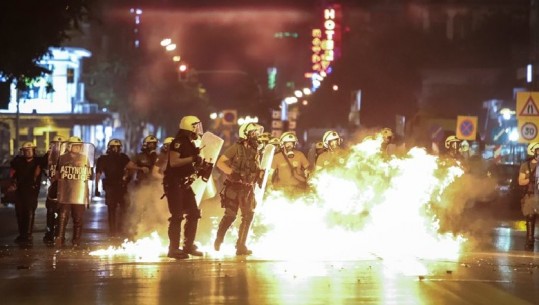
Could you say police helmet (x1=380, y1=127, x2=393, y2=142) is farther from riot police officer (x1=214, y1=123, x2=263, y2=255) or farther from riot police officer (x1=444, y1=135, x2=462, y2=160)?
riot police officer (x1=214, y1=123, x2=263, y2=255)

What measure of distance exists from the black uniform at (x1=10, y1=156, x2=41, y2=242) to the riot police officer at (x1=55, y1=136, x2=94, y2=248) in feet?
5.84

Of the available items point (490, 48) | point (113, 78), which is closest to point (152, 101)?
point (113, 78)

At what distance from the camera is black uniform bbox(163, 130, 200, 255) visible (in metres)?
13.1

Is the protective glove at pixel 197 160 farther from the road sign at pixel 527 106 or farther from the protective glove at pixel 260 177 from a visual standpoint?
the road sign at pixel 527 106

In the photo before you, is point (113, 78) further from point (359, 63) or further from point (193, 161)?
point (193, 161)

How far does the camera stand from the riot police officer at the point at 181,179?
13109 mm

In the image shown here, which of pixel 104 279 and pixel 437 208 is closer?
pixel 104 279

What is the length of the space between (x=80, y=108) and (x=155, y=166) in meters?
53.4

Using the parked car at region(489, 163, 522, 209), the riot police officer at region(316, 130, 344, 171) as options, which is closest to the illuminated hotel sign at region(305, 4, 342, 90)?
the parked car at region(489, 163, 522, 209)

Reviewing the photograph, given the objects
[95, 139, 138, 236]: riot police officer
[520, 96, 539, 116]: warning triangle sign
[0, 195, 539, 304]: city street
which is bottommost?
[0, 195, 539, 304]: city street

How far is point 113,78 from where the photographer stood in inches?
2918

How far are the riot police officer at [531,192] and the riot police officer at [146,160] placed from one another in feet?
21.2

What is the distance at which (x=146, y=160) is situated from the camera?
18.4m

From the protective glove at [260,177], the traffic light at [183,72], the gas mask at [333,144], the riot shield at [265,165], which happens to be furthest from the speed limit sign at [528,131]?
the traffic light at [183,72]
